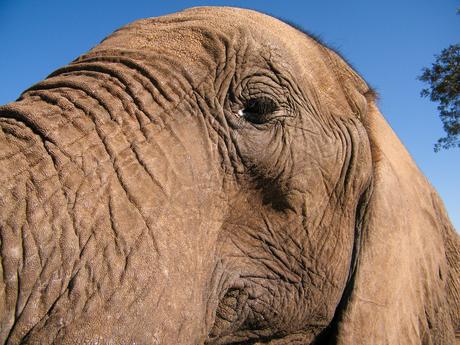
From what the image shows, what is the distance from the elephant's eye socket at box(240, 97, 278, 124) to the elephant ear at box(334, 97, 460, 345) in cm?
78

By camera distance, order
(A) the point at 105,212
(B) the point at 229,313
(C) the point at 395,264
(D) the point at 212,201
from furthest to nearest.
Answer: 1. (C) the point at 395,264
2. (B) the point at 229,313
3. (D) the point at 212,201
4. (A) the point at 105,212

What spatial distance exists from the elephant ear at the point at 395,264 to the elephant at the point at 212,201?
0.04 ft

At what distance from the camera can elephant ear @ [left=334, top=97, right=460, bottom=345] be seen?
293cm

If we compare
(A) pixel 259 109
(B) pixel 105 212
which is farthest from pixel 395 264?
(B) pixel 105 212

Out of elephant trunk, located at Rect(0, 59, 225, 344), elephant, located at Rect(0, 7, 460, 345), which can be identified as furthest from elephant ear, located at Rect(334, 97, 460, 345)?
elephant trunk, located at Rect(0, 59, 225, 344)

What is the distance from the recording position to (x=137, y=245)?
203 cm

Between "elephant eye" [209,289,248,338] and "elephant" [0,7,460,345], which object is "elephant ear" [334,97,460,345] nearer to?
"elephant" [0,7,460,345]

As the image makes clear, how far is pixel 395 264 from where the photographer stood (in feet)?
9.91

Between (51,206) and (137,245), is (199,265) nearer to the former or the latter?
(137,245)

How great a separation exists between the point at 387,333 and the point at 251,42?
1.71 meters

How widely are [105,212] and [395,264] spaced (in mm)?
1736

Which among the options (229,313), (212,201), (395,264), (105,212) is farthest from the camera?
(395,264)

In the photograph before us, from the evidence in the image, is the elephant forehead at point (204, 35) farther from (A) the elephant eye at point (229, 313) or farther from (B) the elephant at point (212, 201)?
(A) the elephant eye at point (229, 313)

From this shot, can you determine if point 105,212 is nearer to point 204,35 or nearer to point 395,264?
point 204,35
